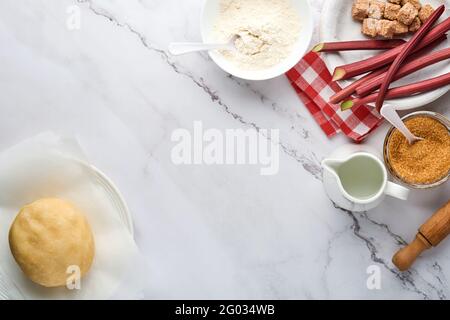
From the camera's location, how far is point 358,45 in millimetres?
1326

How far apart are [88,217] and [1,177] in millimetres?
211

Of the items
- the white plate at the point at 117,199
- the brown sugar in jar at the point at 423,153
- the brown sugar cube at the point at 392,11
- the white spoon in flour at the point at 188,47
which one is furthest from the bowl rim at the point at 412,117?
the white plate at the point at 117,199

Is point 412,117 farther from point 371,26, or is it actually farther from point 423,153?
point 371,26

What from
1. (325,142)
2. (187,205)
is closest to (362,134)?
(325,142)

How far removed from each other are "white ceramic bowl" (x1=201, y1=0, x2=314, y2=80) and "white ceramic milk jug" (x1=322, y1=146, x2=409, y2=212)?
9.6 inches

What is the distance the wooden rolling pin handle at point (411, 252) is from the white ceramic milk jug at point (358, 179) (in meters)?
0.12

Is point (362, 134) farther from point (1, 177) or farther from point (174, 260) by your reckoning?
point (1, 177)

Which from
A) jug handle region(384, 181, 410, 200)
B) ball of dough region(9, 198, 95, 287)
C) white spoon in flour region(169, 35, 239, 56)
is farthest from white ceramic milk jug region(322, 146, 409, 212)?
ball of dough region(9, 198, 95, 287)

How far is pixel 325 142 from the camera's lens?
1.39 meters

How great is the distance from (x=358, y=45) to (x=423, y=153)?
282mm

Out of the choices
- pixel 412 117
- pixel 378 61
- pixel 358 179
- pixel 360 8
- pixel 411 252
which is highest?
pixel 360 8

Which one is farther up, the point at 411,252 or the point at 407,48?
the point at 407,48

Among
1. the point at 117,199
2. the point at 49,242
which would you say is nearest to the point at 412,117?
the point at 117,199

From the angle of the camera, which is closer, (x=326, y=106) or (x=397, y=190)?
(x=397, y=190)
